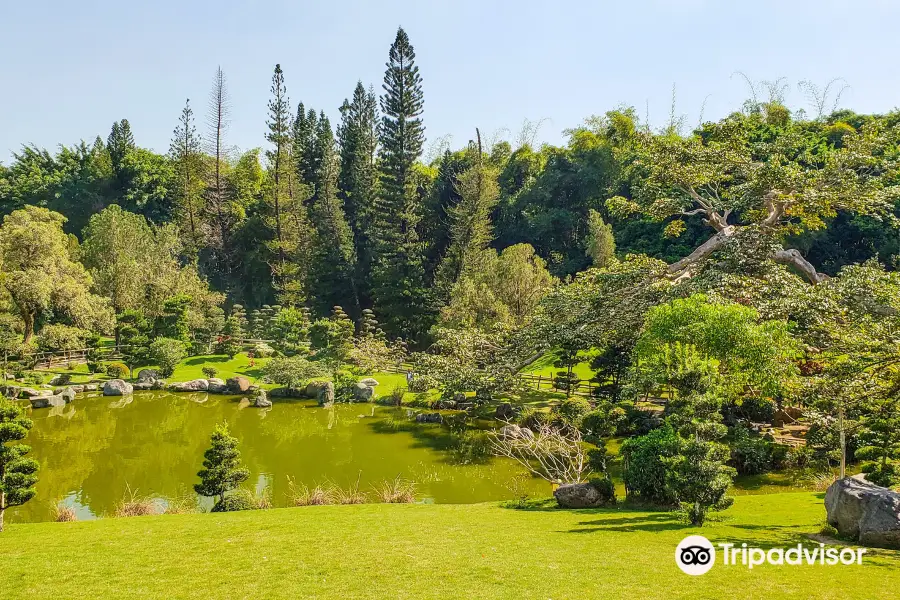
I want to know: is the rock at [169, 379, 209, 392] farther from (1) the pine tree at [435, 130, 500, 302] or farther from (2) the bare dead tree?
(2) the bare dead tree

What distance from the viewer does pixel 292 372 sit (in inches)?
1051

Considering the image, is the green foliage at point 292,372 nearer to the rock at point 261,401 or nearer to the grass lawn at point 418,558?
the rock at point 261,401

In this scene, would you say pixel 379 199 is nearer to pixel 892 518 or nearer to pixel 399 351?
pixel 399 351

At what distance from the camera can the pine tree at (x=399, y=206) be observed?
36.2 metres

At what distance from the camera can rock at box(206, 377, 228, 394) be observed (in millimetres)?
27562

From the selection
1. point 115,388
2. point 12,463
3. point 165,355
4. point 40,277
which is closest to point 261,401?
point 115,388

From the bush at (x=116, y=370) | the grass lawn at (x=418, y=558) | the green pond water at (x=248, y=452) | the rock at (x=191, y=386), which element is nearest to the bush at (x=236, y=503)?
the green pond water at (x=248, y=452)

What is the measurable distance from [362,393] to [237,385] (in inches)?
263

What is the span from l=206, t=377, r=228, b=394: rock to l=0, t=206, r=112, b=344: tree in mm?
7487

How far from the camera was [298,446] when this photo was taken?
61.3 ft

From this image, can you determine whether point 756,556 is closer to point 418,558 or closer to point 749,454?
point 418,558

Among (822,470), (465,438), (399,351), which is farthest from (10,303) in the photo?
(822,470)

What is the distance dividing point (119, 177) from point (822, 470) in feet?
187

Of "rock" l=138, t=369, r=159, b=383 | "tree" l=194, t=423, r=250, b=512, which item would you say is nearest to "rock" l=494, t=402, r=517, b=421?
"tree" l=194, t=423, r=250, b=512
